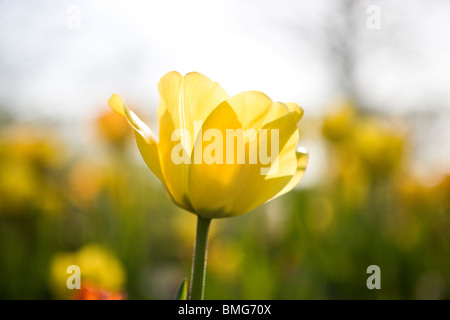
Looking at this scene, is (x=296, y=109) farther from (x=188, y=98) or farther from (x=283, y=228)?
(x=283, y=228)

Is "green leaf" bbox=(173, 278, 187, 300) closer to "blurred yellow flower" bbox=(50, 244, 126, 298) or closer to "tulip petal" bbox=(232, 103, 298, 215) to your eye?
"tulip petal" bbox=(232, 103, 298, 215)

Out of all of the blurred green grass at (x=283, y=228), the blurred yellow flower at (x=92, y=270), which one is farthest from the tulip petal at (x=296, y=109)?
the blurred green grass at (x=283, y=228)

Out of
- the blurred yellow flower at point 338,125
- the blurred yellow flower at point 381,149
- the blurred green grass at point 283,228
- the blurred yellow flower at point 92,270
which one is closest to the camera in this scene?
the blurred yellow flower at point 92,270

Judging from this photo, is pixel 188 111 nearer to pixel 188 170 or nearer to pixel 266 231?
pixel 188 170

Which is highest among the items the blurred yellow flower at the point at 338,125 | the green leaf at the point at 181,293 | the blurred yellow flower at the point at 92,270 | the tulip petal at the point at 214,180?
the blurred yellow flower at the point at 338,125

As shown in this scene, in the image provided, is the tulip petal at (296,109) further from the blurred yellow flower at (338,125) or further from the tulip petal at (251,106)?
the blurred yellow flower at (338,125)

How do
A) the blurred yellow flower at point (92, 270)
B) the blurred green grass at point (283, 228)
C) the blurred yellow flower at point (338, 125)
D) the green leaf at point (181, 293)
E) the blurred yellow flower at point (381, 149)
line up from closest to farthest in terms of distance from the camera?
the green leaf at point (181, 293) → the blurred yellow flower at point (92, 270) → the blurred green grass at point (283, 228) → the blurred yellow flower at point (381, 149) → the blurred yellow flower at point (338, 125)

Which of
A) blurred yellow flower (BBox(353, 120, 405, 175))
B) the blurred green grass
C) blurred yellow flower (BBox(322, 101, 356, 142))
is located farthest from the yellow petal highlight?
blurred yellow flower (BBox(322, 101, 356, 142))
